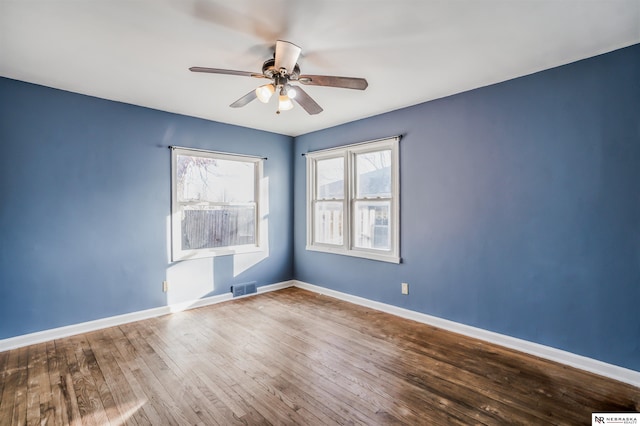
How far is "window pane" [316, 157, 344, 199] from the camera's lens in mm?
4793

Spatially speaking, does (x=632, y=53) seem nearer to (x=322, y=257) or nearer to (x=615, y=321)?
(x=615, y=321)

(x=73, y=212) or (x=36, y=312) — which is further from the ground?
(x=73, y=212)

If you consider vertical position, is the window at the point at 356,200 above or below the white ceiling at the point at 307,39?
below

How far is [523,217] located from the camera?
296 cm

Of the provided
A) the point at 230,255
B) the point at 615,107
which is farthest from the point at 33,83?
the point at 615,107

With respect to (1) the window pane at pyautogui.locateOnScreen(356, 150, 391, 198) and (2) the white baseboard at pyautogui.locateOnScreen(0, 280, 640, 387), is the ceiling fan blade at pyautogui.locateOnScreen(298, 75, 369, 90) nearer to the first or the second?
(1) the window pane at pyautogui.locateOnScreen(356, 150, 391, 198)

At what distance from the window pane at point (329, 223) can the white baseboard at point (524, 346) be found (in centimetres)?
102

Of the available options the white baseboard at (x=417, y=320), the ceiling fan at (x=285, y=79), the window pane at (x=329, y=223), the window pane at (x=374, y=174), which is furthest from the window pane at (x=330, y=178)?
the ceiling fan at (x=285, y=79)

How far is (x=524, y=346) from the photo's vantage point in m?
2.94

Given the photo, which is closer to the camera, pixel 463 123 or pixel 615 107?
pixel 615 107

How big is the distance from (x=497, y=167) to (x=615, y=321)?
157cm

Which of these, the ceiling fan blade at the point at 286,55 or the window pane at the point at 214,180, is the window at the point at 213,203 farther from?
the ceiling fan blade at the point at 286,55

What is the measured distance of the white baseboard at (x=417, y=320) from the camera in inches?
Answer: 99.8

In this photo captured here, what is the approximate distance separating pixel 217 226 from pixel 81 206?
162 cm
